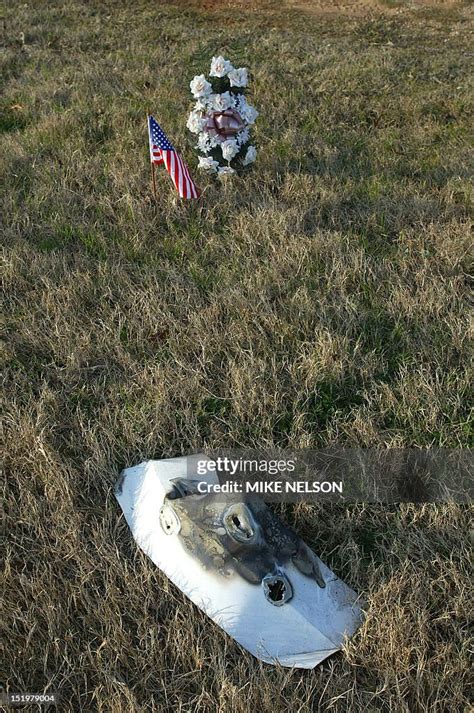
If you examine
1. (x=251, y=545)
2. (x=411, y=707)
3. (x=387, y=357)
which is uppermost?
(x=387, y=357)

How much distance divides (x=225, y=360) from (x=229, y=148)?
7.47 feet

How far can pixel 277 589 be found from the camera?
7.26 feet

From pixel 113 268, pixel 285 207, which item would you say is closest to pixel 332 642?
pixel 113 268

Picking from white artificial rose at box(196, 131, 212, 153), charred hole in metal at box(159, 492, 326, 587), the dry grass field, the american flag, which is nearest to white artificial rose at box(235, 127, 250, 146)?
white artificial rose at box(196, 131, 212, 153)

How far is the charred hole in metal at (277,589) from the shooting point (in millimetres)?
2182

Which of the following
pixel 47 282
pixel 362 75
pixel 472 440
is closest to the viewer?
pixel 472 440

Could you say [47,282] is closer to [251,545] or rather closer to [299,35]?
[251,545]

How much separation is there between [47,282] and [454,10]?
1303 cm

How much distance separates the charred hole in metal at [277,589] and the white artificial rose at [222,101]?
366 centimetres

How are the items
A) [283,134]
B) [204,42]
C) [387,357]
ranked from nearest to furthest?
1. [387,357]
2. [283,134]
3. [204,42]

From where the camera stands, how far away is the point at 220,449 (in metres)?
2.74

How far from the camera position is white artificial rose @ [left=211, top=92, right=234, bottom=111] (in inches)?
181

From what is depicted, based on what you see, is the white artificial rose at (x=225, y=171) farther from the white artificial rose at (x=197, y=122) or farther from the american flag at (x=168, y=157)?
the american flag at (x=168, y=157)

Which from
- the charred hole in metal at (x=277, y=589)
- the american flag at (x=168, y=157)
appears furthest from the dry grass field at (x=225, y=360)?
the american flag at (x=168, y=157)
